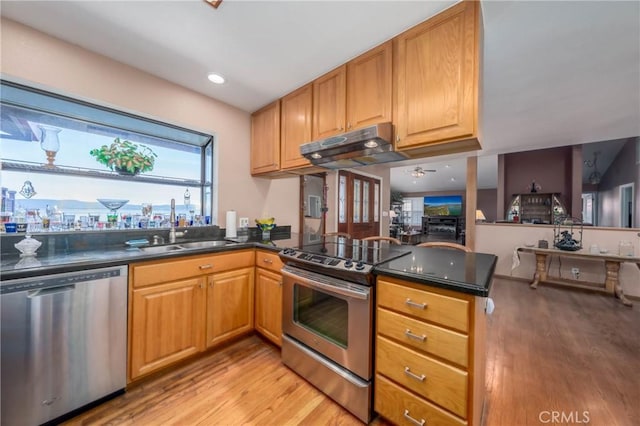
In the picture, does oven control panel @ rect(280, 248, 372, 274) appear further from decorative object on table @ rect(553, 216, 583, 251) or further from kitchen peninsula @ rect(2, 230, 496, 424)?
decorative object on table @ rect(553, 216, 583, 251)

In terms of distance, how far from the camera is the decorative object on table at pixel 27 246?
1.47 m

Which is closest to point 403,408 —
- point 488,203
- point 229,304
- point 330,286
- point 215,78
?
point 330,286

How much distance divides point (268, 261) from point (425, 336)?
1.31 metres

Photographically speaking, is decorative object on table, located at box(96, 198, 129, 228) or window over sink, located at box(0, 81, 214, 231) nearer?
window over sink, located at box(0, 81, 214, 231)

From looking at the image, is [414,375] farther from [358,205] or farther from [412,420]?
[358,205]

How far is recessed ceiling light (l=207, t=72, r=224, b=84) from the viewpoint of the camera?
6.75 feet

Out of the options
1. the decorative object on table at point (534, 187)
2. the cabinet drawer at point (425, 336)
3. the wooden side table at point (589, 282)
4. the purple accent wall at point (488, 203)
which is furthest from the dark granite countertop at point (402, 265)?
the purple accent wall at point (488, 203)

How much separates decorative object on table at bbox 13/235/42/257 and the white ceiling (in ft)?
4.59

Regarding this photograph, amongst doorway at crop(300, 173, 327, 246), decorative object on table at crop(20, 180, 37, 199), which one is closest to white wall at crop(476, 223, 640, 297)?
doorway at crop(300, 173, 327, 246)

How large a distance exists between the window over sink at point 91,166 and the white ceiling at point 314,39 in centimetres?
51

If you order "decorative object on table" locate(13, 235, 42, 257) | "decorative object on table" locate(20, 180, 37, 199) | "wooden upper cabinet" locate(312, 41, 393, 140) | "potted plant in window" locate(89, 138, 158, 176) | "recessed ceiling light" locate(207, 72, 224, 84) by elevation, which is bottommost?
"decorative object on table" locate(13, 235, 42, 257)

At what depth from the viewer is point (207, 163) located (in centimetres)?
265

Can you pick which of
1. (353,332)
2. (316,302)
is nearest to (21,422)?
(316,302)

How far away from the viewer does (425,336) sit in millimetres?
1150
